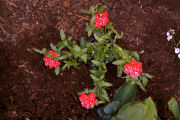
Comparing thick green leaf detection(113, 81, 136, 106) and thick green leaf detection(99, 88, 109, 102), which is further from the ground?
thick green leaf detection(113, 81, 136, 106)

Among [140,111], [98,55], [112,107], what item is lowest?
[112,107]

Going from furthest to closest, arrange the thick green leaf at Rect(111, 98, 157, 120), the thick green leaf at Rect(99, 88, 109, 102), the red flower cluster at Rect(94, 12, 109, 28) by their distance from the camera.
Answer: the thick green leaf at Rect(99, 88, 109, 102)
the red flower cluster at Rect(94, 12, 109, 28)
the thick green leaf at Rect(111, 98, 157, 120)

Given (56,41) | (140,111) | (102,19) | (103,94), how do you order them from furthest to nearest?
(56,41) → (103,94) → (102,19) → (140,111)

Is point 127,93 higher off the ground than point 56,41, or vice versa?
point 56,41

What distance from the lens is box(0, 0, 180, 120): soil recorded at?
217 cm

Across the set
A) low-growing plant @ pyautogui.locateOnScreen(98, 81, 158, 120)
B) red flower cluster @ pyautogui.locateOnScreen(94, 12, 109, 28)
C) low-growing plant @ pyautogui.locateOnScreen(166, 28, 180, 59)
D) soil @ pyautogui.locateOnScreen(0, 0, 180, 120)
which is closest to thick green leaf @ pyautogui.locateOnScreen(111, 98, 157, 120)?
low-growing plant @ pyautogui.locateOnScreen(98, 81, 158, 120)

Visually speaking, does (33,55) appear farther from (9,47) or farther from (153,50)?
(153,50)

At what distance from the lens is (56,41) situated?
227cm

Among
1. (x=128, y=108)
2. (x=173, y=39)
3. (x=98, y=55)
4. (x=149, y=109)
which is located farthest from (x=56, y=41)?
(x=173, y=39)

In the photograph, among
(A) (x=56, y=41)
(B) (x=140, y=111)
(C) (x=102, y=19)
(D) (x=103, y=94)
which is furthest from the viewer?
(A) (x=56, y=41)

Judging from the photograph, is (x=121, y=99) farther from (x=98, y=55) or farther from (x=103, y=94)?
(x=98, y=55)

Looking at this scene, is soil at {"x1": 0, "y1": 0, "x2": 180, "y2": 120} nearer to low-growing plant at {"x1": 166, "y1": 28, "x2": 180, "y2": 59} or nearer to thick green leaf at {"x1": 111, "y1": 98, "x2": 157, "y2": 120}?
low-growing plant at {"x1": 166, "y1": 28, "x2": 180, "y2": 59}

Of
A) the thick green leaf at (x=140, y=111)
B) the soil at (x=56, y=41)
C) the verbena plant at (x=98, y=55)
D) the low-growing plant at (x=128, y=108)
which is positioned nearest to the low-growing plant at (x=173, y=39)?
the soil at (x=56, y=41)

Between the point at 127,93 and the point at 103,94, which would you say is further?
the point at 103,94
